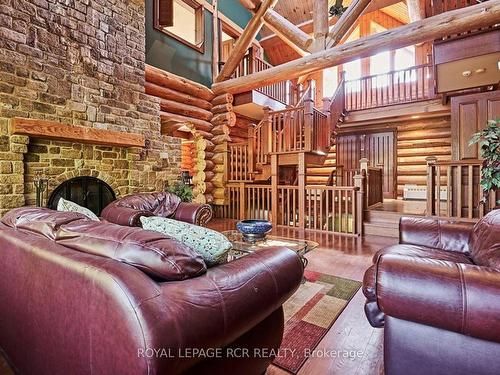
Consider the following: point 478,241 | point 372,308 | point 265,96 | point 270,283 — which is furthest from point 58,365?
point 265,96

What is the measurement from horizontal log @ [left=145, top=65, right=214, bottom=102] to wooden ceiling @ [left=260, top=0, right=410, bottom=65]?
3.97m

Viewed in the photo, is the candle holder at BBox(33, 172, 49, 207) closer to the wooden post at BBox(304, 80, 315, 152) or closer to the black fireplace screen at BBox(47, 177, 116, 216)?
the black fireplace screen at BBox(47, 177, 116, 216)

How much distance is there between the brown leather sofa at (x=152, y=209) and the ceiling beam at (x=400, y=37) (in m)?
3.22

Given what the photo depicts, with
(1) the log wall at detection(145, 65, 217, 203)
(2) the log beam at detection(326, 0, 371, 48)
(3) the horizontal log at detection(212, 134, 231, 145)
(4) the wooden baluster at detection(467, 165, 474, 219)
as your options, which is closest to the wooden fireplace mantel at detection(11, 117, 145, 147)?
(1) the log wall at detection(145, 65, 217, 203)

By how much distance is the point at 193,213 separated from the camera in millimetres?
4043

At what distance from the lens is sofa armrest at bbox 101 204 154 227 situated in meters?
3.42

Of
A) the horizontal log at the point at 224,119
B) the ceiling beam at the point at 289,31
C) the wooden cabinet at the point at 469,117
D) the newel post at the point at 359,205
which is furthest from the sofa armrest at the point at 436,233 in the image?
the horizontal log at the point at 224,119

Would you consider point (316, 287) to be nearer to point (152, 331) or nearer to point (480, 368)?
point (480, 368)

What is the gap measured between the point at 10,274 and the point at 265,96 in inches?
Result: 257

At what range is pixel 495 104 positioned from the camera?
14.8 ft

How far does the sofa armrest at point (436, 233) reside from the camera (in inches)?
86.0

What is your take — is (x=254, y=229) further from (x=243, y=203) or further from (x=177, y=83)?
(x=177, y=83)

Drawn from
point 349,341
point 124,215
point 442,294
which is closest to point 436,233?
point 349,341

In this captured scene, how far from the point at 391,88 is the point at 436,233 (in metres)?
5.94
